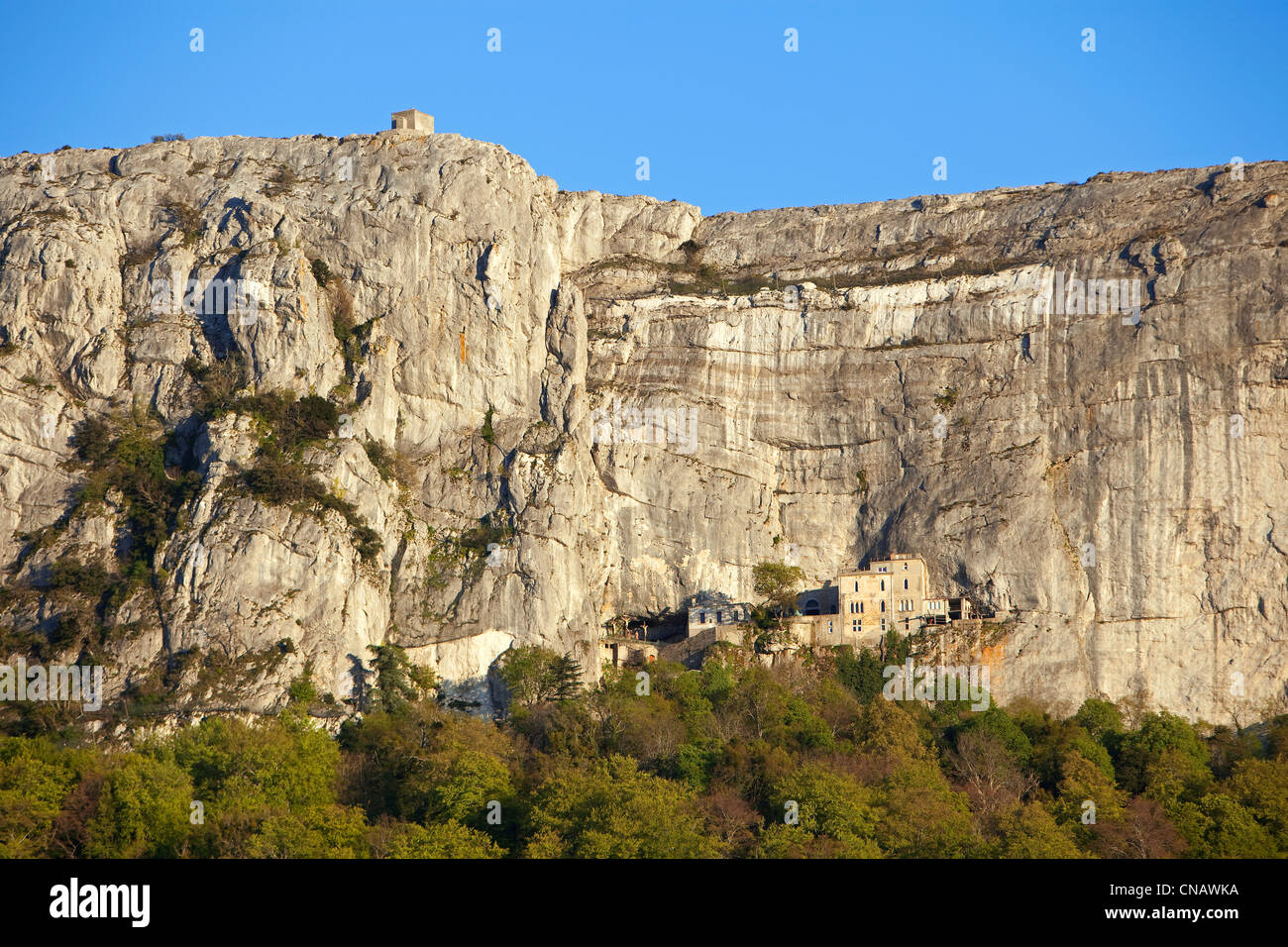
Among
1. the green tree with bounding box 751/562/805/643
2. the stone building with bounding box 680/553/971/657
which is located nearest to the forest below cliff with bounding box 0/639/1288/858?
the stone building with bounding box 680/553/971/657

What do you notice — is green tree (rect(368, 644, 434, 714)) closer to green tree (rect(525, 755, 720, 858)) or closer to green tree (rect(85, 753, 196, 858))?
green tree (rect(85, 753, 196, 858))

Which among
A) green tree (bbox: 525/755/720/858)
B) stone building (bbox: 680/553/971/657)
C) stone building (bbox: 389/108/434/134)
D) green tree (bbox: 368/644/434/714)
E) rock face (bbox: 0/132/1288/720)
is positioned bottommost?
green tree (bbox: 525/755/720/858)

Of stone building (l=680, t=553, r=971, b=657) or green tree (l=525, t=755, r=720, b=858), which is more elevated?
stone building (l=680, t=553, r=971, b=657)

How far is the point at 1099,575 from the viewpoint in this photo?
263 feet

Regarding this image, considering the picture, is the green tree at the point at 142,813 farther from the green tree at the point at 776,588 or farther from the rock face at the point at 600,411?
the green tree at the point at 776,588

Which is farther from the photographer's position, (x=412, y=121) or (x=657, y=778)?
(x=412, y=121)

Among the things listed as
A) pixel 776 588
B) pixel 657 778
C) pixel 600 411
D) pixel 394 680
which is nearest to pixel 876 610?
pixel 776 588

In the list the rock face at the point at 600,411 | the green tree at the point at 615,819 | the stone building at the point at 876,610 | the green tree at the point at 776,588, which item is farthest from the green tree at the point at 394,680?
the green tree at the point at 776,588

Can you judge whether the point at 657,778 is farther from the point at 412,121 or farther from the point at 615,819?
the point at 412,121

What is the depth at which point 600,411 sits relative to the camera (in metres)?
87.6

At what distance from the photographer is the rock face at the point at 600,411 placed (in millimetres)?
78250

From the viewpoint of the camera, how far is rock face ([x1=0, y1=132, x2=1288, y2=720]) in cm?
7825
